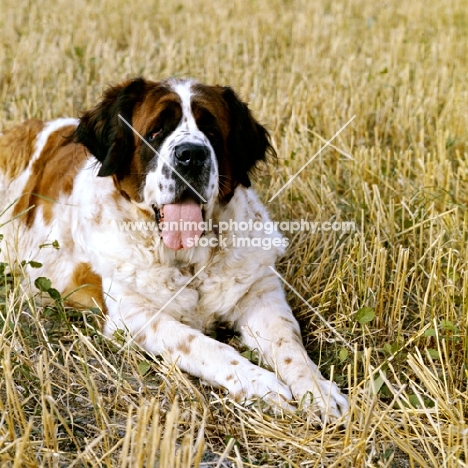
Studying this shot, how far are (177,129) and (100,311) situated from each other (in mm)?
917

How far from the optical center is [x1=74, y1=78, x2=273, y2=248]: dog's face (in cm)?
327

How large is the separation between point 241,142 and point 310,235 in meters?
0.71

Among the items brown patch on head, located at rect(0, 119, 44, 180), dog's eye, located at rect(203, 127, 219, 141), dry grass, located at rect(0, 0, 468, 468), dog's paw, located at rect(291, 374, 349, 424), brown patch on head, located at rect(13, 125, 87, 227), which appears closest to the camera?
dry grass, located at rect(0, 0, 468, 468)

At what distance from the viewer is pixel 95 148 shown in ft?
11.8

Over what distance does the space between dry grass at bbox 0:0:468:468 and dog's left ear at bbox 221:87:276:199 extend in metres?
0.57

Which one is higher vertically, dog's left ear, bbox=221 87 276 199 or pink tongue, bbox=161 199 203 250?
dog's left ear, bbox=221 87 276 199

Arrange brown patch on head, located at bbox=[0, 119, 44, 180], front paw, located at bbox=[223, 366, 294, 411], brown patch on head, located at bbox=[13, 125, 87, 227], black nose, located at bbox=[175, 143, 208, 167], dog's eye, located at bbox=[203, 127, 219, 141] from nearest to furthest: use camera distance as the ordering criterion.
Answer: front paw, located at bbox=[223, 366, 294, 411] → black nose, located at bbox=[175, 143, 208, 167] → dog's eye, located at bbox=[203, 127, 219, 141] → brown patch on head, located at bbox=[13, 125, 87, 227] → brown patch on head, located at bbox=[0, 119, 44, 180]

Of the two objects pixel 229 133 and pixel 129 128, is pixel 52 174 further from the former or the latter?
pixel 229 133

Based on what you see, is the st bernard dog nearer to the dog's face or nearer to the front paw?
the dog's face

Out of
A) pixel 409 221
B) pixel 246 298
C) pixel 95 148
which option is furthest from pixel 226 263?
pixel 409 221

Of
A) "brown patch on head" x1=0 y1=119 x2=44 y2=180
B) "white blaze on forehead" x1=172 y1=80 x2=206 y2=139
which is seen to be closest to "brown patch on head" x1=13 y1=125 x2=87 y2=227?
"brown patch on head" x1=0 y1=119 x2=44 y2=180

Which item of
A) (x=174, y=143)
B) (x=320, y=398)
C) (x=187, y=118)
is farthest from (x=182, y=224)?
(x=320, y=398)

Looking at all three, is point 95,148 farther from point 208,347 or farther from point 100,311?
point 208,347

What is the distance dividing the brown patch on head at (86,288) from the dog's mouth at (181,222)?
47 centimetres
